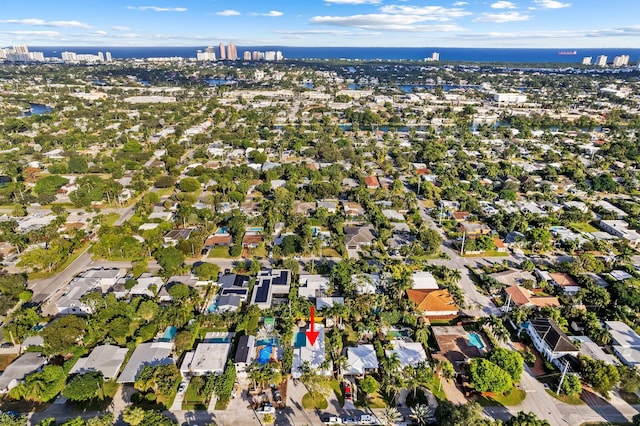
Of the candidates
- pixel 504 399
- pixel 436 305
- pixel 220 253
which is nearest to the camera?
pixel 504 399

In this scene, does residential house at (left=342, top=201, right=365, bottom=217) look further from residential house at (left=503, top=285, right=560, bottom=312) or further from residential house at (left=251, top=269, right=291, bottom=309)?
residential house at (left=503, top=285, right=560, bottom=312)

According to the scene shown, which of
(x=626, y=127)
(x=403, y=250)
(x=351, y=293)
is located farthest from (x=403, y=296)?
(x=626, y=127)

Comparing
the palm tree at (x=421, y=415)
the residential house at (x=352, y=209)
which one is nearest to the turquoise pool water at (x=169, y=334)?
the palm tree at (x=421, y=415)

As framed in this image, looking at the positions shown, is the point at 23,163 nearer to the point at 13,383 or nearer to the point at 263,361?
the point at 13,383

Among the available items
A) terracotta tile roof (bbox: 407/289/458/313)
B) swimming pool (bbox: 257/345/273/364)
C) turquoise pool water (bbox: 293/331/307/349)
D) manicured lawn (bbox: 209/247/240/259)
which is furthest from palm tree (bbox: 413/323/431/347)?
manicured lawn (bbox: 209/247/240/259)

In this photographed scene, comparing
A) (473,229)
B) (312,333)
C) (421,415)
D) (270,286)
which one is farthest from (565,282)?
(270,286)

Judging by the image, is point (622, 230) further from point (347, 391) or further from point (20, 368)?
point (20, 368)
